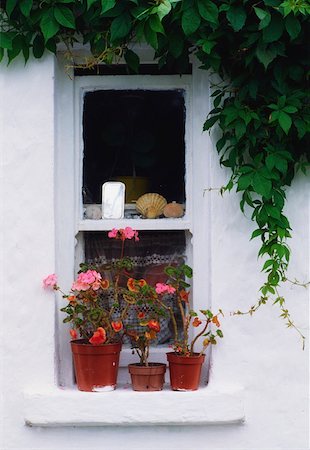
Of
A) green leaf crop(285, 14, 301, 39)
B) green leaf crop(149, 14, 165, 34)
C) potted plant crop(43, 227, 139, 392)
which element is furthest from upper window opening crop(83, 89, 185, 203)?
green leaf crop(285, 14, 301, 39)

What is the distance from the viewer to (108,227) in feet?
14.5

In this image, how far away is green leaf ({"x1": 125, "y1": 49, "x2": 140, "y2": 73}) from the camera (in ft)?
14.0

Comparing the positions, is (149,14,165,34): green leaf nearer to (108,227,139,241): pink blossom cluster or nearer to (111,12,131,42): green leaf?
(111,12,131,42): green leaf

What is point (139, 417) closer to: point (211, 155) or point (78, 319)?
point (78, 319)

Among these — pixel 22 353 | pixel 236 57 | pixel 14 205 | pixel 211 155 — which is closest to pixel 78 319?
pixel 22 353

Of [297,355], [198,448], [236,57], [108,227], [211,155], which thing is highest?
[236,57]

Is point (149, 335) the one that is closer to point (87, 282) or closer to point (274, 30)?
point (87, 282)

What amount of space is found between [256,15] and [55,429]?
1840 mm

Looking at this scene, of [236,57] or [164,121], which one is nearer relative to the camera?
[236,57]

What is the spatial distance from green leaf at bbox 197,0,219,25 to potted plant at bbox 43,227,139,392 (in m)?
0.91

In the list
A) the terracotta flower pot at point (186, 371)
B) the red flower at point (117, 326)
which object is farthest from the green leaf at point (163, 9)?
the terracotta flower pot at point (186, 371)

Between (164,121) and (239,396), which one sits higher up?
(164,121)

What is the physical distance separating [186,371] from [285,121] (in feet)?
3.54

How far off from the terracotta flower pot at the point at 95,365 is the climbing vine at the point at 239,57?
0.60m
